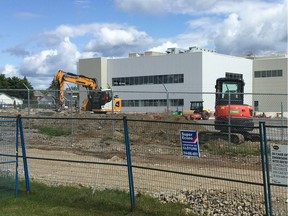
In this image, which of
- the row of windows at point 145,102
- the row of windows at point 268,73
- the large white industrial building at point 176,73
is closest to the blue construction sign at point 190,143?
the row of windows at point 145,102

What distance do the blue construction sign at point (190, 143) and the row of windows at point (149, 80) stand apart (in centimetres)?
6981

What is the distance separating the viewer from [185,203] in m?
8.49

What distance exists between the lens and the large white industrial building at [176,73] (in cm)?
7488

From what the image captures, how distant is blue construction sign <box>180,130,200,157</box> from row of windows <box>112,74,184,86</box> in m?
69.8

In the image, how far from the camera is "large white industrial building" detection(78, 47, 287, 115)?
74875 millimetres

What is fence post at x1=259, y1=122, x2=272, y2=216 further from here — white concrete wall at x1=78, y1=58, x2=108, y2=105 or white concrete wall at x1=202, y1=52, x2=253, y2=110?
white concrete wall at x1=78, y1=58, x2=108, y2=105

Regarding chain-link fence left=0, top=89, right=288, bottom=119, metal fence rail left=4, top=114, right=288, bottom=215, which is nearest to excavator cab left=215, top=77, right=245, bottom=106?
chain-link fence left=0, top=89, right=288, bottom=119

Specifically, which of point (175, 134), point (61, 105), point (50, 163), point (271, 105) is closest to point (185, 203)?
point (175, 134)

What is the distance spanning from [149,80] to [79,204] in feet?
235

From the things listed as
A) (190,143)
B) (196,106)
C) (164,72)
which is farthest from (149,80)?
(190,143)

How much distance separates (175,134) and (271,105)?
5099 centimetres

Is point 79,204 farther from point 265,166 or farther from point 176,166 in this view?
point 265,166

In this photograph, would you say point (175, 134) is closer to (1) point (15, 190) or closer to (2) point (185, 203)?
(2) point (185, 203)

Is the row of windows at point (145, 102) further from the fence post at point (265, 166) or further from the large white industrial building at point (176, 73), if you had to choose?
the fence post at point (265, 166)
